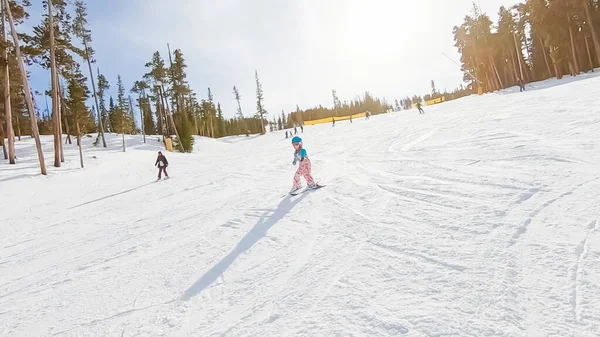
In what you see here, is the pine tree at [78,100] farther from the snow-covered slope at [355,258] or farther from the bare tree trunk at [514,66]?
the bare tree trunk at [514,66]

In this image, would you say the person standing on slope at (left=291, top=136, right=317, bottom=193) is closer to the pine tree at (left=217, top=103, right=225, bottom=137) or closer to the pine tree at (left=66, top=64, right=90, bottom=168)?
the pine tree at (left=66, top=64, right=90, bottom=168)

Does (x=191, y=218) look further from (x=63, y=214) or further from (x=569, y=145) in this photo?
(x=569, y=145)

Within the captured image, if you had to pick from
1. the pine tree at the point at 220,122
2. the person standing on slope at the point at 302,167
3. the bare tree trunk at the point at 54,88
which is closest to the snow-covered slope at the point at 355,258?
the person standing on slope at the point at 302,167

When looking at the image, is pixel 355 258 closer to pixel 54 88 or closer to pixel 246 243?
pixel 246 243

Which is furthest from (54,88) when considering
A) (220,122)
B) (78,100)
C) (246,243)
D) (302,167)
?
(220,122)

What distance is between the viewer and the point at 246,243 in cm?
482

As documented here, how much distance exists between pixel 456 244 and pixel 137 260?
462 centimetres

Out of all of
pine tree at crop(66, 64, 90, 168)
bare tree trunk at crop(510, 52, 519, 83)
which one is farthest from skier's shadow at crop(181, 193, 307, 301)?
bare tree trunk at crop(510, 52, 519, 83)

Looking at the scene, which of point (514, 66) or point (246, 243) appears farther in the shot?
point (514, 66)

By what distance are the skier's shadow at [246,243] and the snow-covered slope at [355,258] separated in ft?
0.09

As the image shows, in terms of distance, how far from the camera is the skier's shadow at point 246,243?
3656 mm

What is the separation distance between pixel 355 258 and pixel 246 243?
192 centimetres

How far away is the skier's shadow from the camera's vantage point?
366 cm

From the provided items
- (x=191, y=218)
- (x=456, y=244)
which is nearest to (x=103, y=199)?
(x=191, y=218)
